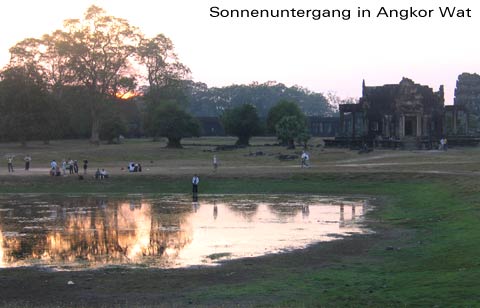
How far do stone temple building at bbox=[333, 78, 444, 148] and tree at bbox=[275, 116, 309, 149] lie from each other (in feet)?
17.8

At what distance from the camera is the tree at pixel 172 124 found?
94500 millimetres

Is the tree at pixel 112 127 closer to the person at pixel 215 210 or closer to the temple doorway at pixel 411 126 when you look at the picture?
the temple doorway at pixel 411 126

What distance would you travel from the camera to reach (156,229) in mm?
32375

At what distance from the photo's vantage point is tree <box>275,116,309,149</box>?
95.7 meters

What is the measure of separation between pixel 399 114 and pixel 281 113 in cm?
2206

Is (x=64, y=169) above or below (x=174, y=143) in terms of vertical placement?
below

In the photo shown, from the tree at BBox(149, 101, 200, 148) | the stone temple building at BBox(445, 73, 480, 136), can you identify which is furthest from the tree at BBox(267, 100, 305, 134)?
the stone temple building at BBox(445, 73, 480, 136)

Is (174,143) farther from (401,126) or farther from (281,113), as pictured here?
(401,126)

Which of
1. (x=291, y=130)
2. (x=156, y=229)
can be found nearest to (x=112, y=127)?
(x=291, y=130)

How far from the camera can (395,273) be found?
69.7ft

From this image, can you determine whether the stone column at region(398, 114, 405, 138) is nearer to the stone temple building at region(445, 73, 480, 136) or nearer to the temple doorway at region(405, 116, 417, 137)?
the temple doorway at region(405, 116, 417, 137)

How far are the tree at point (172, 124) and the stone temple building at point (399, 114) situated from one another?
1957cm

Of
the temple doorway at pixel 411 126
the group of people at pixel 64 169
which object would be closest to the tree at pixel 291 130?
the temple doorway at pixel 411 126

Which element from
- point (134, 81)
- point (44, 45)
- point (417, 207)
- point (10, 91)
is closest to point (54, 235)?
point (417, 207)
